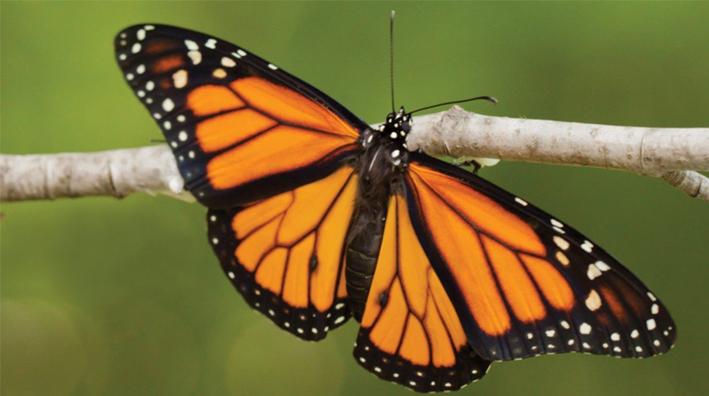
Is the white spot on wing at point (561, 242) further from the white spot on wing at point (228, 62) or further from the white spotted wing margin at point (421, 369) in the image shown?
the white spot on wing at point (228, 62)

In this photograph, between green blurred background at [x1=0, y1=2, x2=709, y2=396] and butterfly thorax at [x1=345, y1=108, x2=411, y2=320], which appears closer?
butterfly thorax at [x1=345, y1=108, x2=411, y2=320]

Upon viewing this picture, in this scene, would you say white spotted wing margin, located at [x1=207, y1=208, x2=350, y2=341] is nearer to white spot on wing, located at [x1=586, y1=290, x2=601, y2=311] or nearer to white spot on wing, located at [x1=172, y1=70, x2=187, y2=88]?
white spot on wing, located at [x1=172, y1=70, x2=187, y2=88]

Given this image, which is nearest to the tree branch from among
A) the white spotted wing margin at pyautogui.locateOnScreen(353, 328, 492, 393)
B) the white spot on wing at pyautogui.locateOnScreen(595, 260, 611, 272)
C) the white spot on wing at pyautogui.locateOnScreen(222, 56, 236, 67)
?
the white spot on wing at pyautogui.locateOnScreen(595, 260, 611, 272)

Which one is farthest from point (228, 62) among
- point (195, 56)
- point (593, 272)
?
point (593, 272)

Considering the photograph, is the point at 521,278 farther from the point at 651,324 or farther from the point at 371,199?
the point at 371,199

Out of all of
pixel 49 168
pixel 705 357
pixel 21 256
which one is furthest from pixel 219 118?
pixel 705 357

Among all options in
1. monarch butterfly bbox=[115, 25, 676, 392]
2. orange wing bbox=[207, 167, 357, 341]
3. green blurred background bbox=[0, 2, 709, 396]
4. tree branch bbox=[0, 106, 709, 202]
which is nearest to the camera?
tree branch bbox=[0, 106, 709, 202]
